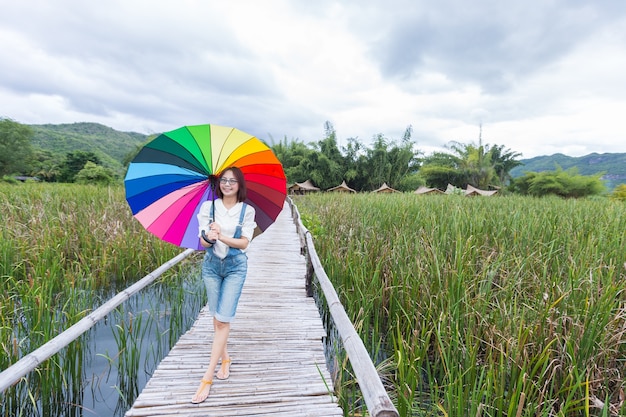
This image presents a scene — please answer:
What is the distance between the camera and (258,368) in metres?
2.33

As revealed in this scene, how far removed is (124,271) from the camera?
4.75 metres

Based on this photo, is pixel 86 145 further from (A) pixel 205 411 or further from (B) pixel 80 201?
(A) pixel 205 411

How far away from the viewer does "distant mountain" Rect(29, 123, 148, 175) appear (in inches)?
2280

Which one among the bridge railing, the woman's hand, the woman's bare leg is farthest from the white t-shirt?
the bridge railing

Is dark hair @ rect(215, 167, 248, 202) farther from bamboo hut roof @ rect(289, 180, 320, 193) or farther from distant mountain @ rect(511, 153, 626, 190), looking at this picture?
distant mountain @ rect(511, 153, 626, 190)

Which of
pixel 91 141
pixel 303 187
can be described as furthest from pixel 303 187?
pixel 91 141

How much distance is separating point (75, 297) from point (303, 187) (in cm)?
2864

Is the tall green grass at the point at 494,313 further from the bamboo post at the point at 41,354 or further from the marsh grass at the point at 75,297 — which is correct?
the marsh grass at the point at 75,297

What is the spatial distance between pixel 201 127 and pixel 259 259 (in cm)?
376

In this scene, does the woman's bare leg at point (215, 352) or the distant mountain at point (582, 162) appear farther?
the distant mountain at point (582, 162)

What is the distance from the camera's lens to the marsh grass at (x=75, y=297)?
2.41 meters

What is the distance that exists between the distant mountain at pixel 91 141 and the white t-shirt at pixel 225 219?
51.0 m

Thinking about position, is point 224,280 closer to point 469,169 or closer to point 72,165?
point 469,169

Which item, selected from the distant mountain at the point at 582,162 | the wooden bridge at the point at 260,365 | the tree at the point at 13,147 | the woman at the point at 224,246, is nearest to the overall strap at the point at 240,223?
the woman at the point at 224,246
